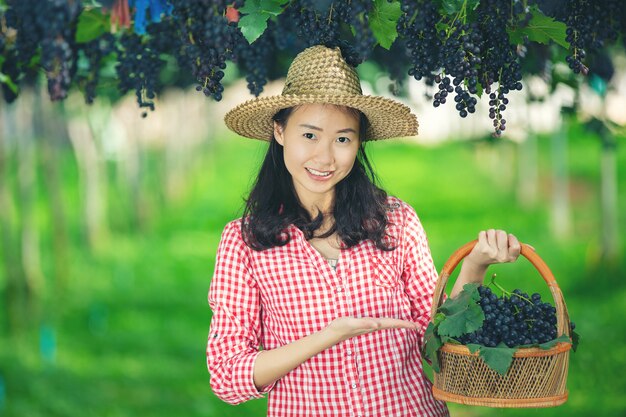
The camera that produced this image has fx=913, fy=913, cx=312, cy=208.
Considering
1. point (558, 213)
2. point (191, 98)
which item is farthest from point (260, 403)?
point (191, 98)

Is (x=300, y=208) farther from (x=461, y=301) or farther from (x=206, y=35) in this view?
(x=206, y=35)

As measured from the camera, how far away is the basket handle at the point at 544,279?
2615 mm

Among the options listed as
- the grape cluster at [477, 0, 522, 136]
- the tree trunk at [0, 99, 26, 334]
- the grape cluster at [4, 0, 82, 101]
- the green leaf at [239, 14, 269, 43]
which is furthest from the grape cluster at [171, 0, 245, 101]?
the tree trunk at [0, 99, 26, 334]

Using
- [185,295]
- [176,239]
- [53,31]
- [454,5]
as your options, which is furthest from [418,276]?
[176,239]

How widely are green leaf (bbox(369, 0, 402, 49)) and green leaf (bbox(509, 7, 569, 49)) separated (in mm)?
354

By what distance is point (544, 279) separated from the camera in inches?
103

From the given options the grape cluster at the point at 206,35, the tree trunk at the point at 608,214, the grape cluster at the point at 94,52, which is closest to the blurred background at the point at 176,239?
the tree trunk at the point at 608,214

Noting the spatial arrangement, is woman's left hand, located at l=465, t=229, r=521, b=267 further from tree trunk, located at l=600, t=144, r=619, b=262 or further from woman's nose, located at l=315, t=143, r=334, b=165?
tree trunk, located at l=600, t=144, r=619, b=262

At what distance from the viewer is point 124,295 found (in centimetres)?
1210

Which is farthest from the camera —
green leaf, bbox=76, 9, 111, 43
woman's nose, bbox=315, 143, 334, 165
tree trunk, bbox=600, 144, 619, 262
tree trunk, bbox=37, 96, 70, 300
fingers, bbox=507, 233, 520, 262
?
tree trunk, bbox=600, 144, 619, 262

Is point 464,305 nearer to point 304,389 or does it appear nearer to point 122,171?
point 304,389

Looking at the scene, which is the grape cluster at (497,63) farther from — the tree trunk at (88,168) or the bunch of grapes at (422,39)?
the tree trunk at (88,168)

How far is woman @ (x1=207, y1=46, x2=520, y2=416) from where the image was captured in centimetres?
283

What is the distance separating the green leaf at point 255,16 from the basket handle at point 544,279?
876 mm
